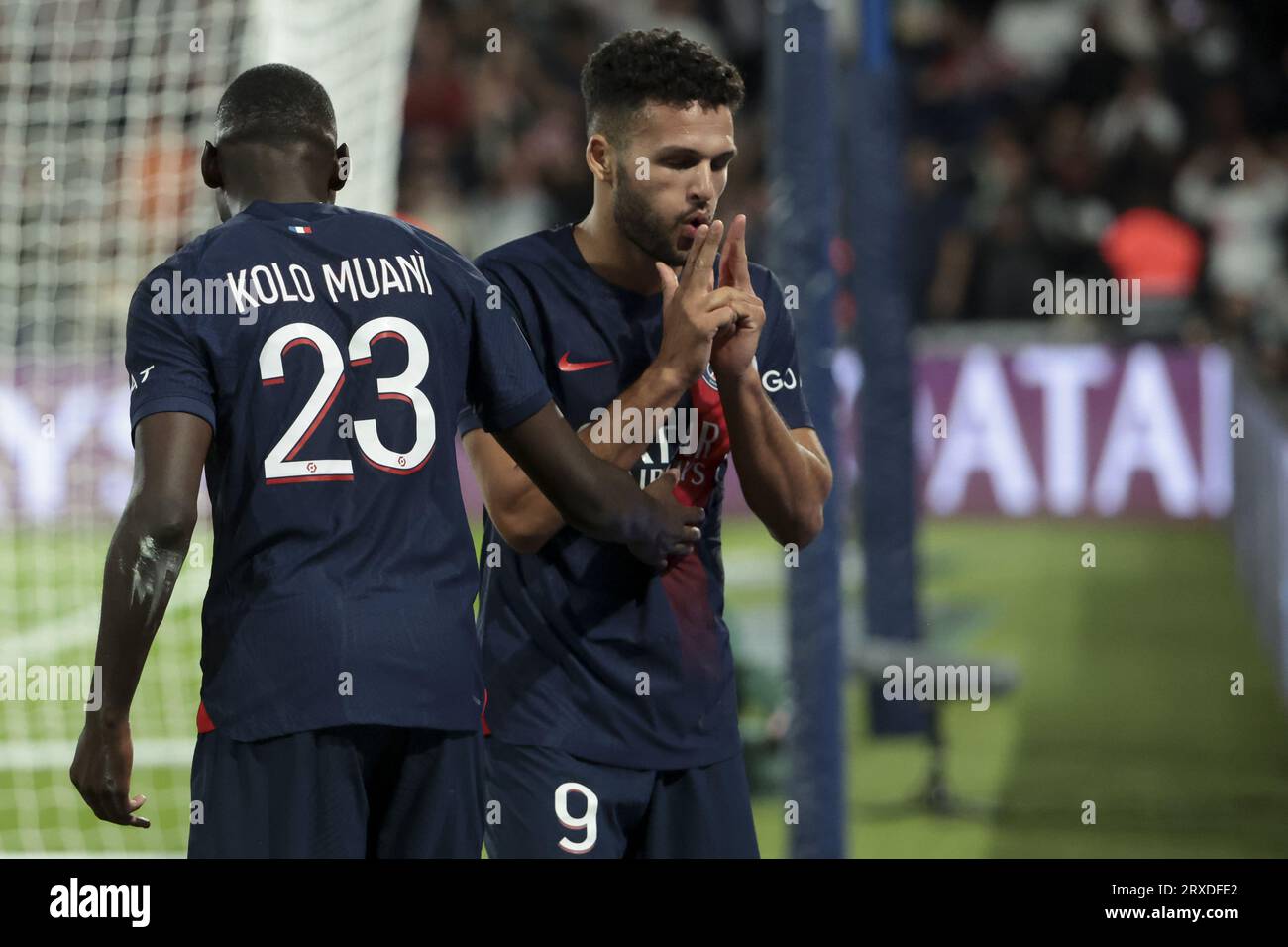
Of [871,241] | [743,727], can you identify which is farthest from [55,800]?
[871,241]

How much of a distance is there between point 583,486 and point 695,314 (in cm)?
38

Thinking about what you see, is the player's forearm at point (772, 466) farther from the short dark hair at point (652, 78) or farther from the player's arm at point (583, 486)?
the short dark hair at point (652, 78)

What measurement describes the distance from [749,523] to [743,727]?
25.1 ft

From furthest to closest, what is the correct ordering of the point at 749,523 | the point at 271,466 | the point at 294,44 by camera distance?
the point at 749,523 < the point at 294,44 < the point at 271,466

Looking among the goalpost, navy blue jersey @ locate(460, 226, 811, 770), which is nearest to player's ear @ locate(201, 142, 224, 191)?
navy blue jersey @ locate(460, 226, 811, 770)

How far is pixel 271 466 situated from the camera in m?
3.07

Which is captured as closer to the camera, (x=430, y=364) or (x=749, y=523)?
(x=430, y=364)

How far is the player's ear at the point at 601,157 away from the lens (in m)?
3.64

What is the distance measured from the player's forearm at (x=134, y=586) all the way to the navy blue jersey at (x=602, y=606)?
2.52 ft

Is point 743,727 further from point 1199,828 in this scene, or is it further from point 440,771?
point 440,771

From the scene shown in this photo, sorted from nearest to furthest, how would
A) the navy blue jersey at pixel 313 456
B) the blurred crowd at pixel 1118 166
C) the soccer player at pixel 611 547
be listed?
the navy blue jersey at pixel 313 456 < the soccer player at pixel 611 547 < the blurred crowd at pixel 1118 166

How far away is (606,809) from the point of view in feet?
11.7

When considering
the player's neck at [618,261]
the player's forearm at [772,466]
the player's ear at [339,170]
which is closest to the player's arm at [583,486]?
the player's forearm at [772,466]

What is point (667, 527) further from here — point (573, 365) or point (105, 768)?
point (105, 768)
